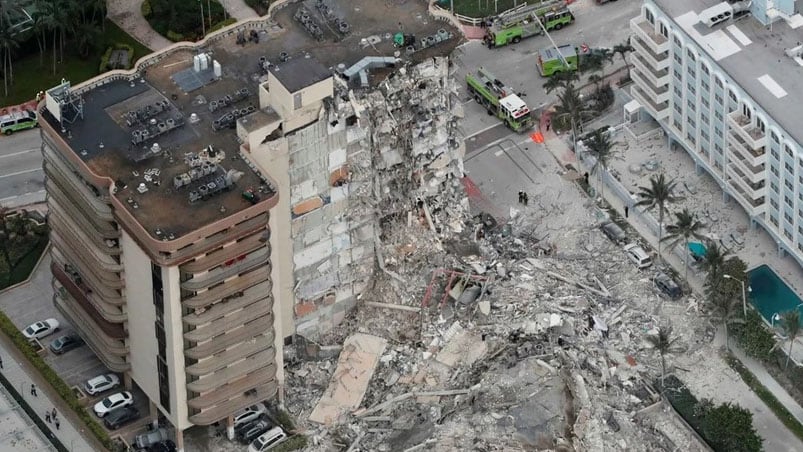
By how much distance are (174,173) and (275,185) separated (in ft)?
31.2

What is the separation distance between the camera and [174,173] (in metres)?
200

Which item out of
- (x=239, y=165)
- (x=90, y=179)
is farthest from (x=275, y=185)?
(x=90, y=179)

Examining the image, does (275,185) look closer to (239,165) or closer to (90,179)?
(239,165)

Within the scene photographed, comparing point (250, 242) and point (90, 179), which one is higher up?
point (90, 179)

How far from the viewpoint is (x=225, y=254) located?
197125 mm

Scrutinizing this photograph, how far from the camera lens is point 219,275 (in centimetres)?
19800

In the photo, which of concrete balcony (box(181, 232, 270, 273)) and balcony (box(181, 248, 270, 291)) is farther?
balcony (box(181, 248, 270, 291))

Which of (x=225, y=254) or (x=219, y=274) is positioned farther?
(x=219, y=274)

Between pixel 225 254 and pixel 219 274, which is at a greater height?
pixel 225 254

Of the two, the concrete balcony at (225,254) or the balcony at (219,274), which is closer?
the concrete balcony at (225,254)

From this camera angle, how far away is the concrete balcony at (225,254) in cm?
19562

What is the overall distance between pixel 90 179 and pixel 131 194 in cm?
451

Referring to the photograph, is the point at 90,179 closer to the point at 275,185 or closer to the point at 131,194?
the point at 131,194

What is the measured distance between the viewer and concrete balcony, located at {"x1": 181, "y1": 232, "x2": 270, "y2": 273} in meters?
196
